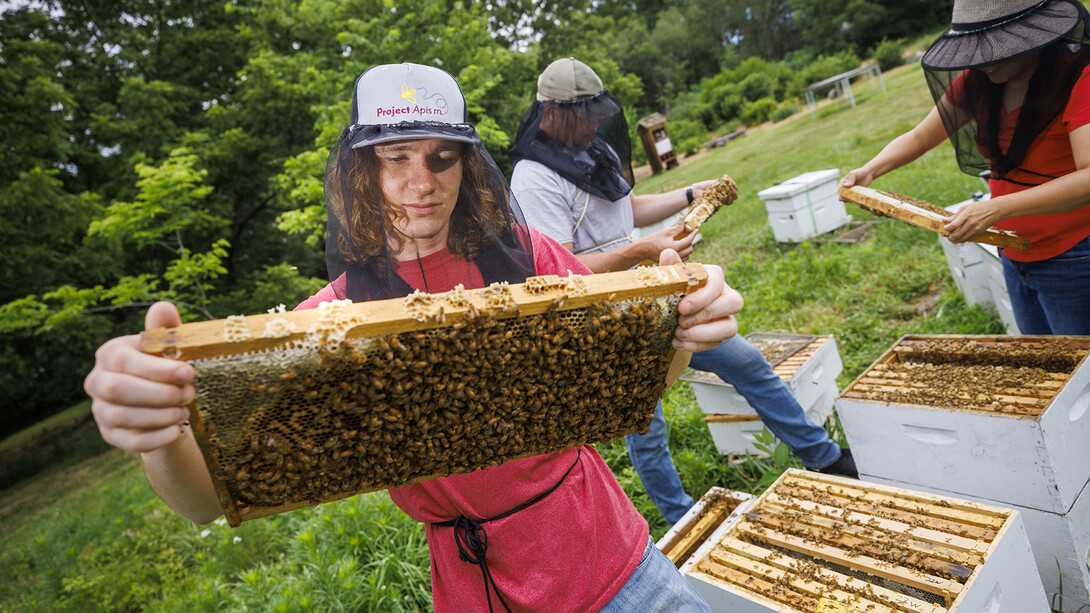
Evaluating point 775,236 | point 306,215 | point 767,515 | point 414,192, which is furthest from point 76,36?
point 767,515

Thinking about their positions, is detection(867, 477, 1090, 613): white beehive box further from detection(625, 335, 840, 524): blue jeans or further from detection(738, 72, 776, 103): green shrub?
detection(738, 72, 776, 103): green shrub

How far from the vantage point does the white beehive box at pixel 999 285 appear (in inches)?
152

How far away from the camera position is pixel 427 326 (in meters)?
1.30

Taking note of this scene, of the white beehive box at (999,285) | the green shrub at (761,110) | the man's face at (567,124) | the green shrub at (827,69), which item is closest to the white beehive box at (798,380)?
the white beehive box at (999,285)

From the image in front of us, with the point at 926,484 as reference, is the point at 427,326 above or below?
above

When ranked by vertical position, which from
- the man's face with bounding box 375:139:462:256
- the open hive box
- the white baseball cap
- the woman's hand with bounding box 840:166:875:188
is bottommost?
the open hive box

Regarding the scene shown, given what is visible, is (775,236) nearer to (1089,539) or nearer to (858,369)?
(858,369)

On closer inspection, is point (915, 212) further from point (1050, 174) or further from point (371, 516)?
point (371, 516)

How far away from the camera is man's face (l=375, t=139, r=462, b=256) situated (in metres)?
1.76

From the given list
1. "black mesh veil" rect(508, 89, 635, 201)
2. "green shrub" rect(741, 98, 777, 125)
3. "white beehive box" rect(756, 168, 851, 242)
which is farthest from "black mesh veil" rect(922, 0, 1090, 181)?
"green shrub" rect(741, 98, 777, 125)

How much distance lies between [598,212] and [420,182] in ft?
5.70

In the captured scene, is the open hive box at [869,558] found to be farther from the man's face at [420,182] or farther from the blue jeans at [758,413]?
the man's face at [420,182]

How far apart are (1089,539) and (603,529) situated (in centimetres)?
227

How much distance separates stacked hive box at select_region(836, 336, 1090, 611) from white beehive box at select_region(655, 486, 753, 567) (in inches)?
27.3
